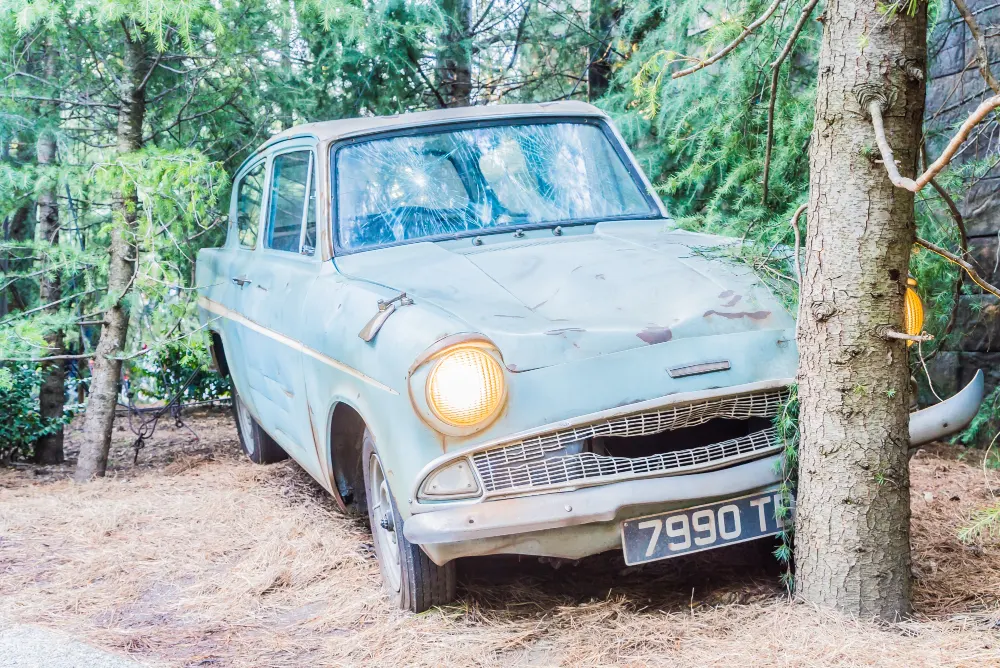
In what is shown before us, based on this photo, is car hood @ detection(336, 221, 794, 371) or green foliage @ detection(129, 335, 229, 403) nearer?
→ car hood @ detection(336, 221, 794, 371)

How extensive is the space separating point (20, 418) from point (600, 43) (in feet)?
17.8

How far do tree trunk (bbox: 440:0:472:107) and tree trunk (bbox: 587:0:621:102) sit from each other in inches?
40.7

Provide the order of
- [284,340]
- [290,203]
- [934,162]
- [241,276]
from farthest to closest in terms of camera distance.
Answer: [241,276], [290,203], [284,340], [934,162]

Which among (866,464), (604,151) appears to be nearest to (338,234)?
(604,151)

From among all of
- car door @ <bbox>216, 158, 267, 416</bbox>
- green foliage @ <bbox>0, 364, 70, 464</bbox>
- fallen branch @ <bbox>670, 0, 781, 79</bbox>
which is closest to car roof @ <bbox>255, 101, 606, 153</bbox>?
car door @ <bbox>216, 158, 267, 416</bbox>

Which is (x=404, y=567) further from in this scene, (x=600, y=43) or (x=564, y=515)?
(x=600, y=43)

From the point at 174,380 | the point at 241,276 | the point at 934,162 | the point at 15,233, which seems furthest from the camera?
the point at 174,380

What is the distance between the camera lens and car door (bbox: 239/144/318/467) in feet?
13.5

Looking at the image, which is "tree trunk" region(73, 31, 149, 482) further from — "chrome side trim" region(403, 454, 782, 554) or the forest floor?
"chrome side trim" region(403, 454, 782, 554)

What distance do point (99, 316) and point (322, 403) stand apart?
3.46 meters

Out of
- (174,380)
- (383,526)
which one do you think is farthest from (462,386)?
(174,380)

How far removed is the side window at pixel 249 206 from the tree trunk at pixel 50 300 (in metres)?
1.30

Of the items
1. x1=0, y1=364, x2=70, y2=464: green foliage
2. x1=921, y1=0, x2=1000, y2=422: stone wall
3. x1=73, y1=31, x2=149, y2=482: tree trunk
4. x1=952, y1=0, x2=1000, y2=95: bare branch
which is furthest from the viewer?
x1=0, y1=364, x2=70, y2=464: green foliage

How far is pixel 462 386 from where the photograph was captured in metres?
2.83
